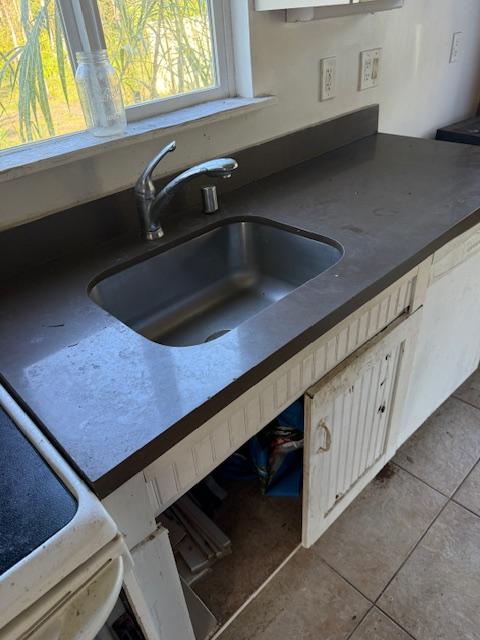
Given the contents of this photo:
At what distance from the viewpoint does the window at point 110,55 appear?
3.09ft

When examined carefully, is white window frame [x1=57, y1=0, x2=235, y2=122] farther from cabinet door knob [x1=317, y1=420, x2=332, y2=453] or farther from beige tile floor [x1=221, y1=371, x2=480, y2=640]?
beige tile floor [x1=221, y1=371, x2=480, y2=640]

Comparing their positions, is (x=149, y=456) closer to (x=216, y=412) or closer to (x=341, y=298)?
(x=216, y=412)

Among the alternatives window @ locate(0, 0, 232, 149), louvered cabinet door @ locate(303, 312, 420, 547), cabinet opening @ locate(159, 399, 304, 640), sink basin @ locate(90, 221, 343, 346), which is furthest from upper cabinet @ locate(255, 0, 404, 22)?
cabinet opening @ locate(159, 399, 304, 640)

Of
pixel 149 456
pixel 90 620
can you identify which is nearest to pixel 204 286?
pixel 149 456

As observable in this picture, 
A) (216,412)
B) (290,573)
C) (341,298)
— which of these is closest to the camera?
(216,412)

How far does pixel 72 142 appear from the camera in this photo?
101cm

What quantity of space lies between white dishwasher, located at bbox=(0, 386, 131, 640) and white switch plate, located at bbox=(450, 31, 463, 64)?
7.14 feet

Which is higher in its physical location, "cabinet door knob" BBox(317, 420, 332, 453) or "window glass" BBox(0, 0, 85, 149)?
"window glass" BBox(0, 0, 85, 149)

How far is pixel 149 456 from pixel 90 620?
0.19 metres

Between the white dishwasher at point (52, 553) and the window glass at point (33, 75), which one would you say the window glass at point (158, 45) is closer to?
the window glass at point (33, 75)

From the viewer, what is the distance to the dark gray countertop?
2.03 ft

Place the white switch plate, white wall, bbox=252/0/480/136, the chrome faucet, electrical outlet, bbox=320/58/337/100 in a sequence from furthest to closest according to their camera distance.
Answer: the white switch plate, electrical outlet, bbox=320/58/337/100, white wall, bbox=252/0/480/136, the chrome faucet

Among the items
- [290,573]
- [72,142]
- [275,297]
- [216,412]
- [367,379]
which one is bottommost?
[290,573]

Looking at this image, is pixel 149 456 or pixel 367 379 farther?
pixel 367 379
